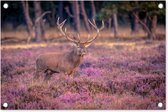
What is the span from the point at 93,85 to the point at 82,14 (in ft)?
23.8

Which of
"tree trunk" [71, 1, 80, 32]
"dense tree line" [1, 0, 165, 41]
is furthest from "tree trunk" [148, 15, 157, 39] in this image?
"tree trunk" [71, 1, 80, 32]

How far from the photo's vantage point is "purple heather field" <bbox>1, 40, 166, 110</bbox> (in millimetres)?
9086

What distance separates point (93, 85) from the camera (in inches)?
382

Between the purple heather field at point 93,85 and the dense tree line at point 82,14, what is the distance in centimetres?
274

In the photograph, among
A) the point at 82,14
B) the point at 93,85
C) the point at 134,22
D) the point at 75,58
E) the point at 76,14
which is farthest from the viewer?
the point at 82,14

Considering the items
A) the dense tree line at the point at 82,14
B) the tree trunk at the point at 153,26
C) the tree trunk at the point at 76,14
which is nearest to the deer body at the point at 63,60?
the tree trunk at the point at 153,26

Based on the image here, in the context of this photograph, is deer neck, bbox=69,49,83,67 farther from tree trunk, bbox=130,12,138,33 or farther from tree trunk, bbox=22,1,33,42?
tree trunk, bbox=22,1,33,42

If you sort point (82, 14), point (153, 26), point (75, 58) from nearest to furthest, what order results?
point (75, 58), point (153, 26), point (82, 14)

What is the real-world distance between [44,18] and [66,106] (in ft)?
24.5

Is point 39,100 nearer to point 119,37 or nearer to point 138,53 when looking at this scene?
point 138,53

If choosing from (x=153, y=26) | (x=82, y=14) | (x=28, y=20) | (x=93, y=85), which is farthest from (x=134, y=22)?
(x=93, y=85)

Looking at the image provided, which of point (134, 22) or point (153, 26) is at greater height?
point (134, 22)

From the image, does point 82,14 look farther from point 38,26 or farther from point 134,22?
point 134,22

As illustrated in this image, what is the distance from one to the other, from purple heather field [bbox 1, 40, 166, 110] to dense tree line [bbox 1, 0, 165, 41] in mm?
2740
